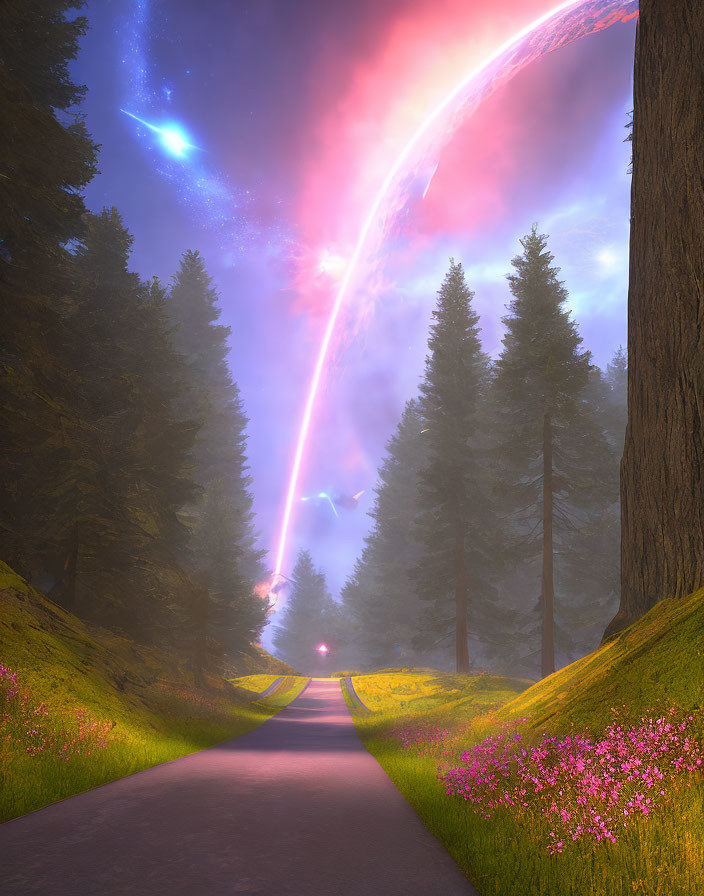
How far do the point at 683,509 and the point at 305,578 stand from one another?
250 ft

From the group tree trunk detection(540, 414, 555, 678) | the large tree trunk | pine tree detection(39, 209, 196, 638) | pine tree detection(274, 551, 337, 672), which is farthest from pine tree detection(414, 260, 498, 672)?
pine tree detection(274, 551, 337, 672)

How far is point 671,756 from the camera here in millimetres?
4816

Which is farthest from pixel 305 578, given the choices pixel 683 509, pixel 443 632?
pixel 683 509

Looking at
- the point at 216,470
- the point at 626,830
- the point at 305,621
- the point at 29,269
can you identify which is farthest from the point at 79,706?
the point at 305,621

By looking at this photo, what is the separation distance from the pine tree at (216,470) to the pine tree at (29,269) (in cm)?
1009

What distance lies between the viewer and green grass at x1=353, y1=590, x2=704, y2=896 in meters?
3.72

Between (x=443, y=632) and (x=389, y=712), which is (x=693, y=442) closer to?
(x=389, y=712)

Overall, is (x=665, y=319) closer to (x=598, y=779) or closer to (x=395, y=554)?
(x=598, y=779)

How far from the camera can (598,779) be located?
15.3ft

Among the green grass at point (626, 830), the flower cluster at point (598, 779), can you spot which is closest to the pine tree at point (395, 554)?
the green grass at point (626, 830)

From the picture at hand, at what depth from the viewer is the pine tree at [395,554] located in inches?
1843

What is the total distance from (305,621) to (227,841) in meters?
76.0

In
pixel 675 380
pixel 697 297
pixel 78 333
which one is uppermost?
pixel 78 333

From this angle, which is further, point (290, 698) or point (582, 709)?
point (290, 698)
